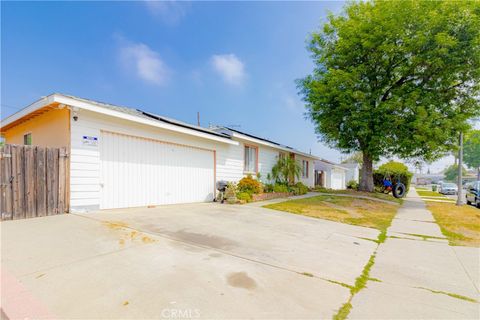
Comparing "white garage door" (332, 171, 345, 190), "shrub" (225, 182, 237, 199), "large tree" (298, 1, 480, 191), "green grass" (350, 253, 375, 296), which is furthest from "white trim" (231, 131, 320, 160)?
"white garage door" (332, 171, 345, 190)

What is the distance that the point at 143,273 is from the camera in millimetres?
2729

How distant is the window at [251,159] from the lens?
12483 mm

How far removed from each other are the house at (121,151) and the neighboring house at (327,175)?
54.0 feet

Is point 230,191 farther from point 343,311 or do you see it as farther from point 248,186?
point 343,311

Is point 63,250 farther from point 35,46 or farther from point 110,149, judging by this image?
point 35,46

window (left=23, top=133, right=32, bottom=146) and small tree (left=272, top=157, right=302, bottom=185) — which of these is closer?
window (left=23, top=133, right=32, bottom=146)

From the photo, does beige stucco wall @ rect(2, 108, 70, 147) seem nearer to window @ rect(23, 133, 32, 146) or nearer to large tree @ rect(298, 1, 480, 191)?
window @ rect(23, 133, 32, 146)

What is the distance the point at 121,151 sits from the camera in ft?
22.3

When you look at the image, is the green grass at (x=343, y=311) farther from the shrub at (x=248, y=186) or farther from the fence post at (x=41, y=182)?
the shrub at (x=248, y=186)

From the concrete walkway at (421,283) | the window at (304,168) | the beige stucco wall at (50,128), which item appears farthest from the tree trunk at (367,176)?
the beige stucco wall at (50,128)

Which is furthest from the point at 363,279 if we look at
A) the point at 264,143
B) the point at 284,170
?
the point at 284,170

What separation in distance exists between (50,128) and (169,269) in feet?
20.2

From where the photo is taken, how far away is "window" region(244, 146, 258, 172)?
12.5 m

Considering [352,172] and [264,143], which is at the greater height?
[264,143]
